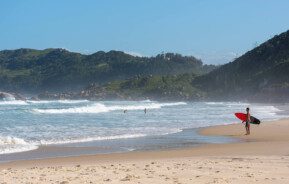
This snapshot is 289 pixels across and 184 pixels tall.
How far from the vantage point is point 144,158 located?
50.8 feet

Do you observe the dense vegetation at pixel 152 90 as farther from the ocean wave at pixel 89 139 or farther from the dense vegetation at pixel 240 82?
the ocean wave at pixel 89 139

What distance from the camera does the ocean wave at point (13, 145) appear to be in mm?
18094

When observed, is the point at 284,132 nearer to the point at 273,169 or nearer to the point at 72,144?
the point at 72,144

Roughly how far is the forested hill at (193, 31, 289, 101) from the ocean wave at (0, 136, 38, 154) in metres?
86.5

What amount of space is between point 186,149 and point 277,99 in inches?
3243

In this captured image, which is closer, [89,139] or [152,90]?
[89,139]

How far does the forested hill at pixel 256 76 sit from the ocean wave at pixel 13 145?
86.5 metres

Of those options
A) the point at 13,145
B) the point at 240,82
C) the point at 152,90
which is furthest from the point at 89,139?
the point at 152,90

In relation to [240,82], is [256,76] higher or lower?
higher

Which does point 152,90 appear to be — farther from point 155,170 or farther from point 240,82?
point 155,170

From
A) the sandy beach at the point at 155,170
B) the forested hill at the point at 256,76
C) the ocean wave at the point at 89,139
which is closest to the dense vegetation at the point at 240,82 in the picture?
the forested hill at the point at 256,76

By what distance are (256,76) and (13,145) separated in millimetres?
112015

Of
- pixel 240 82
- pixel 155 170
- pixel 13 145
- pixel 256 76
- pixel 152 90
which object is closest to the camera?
pixel 155 170

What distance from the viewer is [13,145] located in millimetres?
19469
